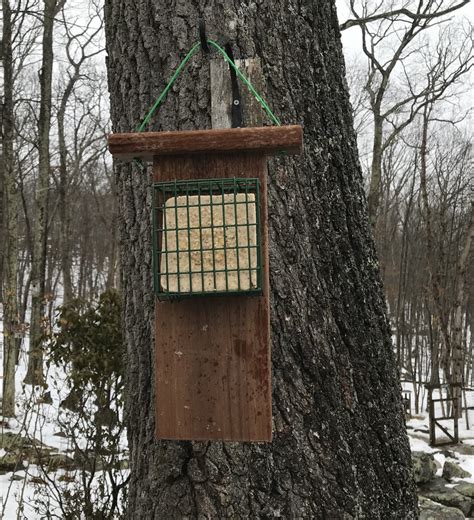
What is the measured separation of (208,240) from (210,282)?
11 centimetres

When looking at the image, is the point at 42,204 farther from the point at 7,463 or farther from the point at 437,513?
the point at 437,513

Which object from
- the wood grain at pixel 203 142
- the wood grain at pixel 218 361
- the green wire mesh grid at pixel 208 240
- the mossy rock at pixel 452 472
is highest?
the wood grain at pixel 203 142

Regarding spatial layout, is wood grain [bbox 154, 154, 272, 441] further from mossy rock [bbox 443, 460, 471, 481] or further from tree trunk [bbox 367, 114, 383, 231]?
tree trunk [bbox 367, 114, 383, 231]

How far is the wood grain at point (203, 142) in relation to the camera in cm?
159

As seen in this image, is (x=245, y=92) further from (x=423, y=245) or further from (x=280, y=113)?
(x=423, y=245)

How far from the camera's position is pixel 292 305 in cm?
209

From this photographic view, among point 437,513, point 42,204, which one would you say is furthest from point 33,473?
point 42,204

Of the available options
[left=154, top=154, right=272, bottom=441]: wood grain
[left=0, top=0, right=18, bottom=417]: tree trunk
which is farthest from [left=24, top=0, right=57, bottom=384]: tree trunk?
[left=154, top=154, right=272, bottom=441]: wood grain

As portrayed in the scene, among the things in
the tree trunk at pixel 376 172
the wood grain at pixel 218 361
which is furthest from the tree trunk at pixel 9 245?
the wood grain at pixel 218 361

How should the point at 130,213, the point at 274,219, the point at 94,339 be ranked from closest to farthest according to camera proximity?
the point at 274,219, the point at 130,213, the point at 94,339

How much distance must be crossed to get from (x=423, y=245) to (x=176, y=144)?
2510 centimetres

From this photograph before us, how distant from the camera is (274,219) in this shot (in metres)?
2.12

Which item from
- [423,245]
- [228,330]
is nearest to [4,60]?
[228,330]

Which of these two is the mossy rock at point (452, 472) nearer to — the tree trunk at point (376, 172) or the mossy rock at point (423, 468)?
the mossy rock at point (423, 468)
